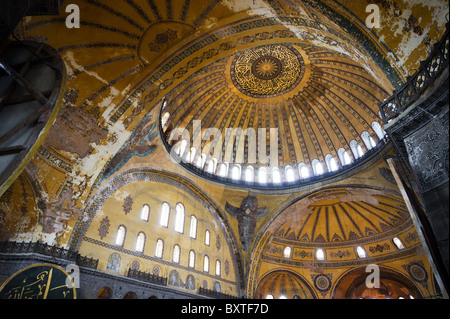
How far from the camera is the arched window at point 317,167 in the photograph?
16.1 metres

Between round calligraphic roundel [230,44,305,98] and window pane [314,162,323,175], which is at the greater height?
round calligraphic roundel [230,44,305,98]

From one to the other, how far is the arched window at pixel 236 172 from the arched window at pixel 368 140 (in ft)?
23.4

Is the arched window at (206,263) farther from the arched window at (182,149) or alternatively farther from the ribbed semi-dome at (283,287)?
the arched window at (182,149)

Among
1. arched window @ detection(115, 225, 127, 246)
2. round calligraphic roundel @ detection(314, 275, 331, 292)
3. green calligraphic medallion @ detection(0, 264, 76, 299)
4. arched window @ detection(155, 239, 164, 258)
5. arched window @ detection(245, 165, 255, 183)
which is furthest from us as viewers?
round calligraphic roundel @ detection(314, 275, 331, 292)

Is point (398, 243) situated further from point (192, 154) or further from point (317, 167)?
point (192, 154)

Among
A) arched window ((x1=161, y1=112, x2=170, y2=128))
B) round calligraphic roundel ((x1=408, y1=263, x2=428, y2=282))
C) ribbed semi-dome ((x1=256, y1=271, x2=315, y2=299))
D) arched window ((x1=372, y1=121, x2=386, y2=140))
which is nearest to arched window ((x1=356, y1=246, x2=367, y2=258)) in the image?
round calligraphic roundel ((x1=408, y1=263, x2=428, y2=282))

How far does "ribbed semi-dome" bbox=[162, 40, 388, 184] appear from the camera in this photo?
43.8 ft

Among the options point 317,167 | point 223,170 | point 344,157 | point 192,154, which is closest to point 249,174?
point 223,170

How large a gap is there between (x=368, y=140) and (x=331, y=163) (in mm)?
2400

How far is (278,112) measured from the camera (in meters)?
16.2

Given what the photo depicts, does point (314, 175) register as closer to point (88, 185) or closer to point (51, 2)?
point (88, 185)

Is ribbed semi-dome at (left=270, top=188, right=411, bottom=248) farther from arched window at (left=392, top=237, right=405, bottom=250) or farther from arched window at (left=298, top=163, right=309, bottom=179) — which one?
arched window at (left=298, top=163, right=309, bottom=179)

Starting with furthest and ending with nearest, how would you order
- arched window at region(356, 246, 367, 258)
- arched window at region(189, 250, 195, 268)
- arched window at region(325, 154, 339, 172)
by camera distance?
arched window at region(356, 246, 367, 258) → arched window at region(325, 154, 339, 172) → arched window at region(189, 250, 195, 268)

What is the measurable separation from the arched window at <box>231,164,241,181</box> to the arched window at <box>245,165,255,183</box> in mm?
454
